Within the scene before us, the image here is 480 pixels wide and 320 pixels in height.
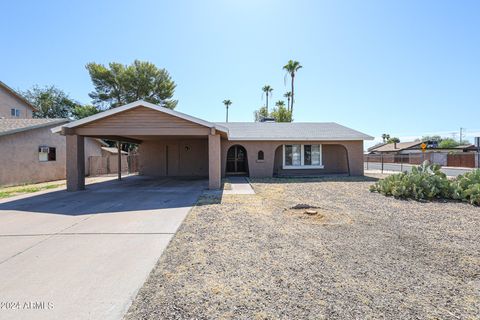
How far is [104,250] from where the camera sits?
459cm

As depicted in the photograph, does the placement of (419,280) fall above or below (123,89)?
below

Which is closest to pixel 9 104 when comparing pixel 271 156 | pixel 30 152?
pixel 30 152

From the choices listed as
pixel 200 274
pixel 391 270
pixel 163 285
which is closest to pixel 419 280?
pixel 391 270

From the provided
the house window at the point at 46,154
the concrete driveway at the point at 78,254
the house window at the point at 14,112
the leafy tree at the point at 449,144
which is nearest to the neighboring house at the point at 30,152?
the house window at the point at 46,154

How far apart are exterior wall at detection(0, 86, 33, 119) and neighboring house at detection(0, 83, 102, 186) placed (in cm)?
1169

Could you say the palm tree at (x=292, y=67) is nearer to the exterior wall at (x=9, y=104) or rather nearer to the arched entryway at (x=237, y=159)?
the arched entryway at (x=237, y=159)

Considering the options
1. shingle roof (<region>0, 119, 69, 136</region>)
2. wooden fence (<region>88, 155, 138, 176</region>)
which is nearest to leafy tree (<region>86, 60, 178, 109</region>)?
wooden fence (<region>88, 155, 138, 176</region>)

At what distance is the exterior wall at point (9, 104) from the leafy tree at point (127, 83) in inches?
266

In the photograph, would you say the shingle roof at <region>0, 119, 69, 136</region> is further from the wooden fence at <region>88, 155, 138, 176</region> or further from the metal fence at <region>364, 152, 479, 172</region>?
the metal fence at <region>364, 152, 479, 172</region>

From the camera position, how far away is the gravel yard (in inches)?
112

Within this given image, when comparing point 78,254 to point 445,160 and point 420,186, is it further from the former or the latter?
point 445,160

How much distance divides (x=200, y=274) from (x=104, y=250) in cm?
198

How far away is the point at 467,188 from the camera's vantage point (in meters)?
9.28

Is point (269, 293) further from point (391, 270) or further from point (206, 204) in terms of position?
point (206, 204)
